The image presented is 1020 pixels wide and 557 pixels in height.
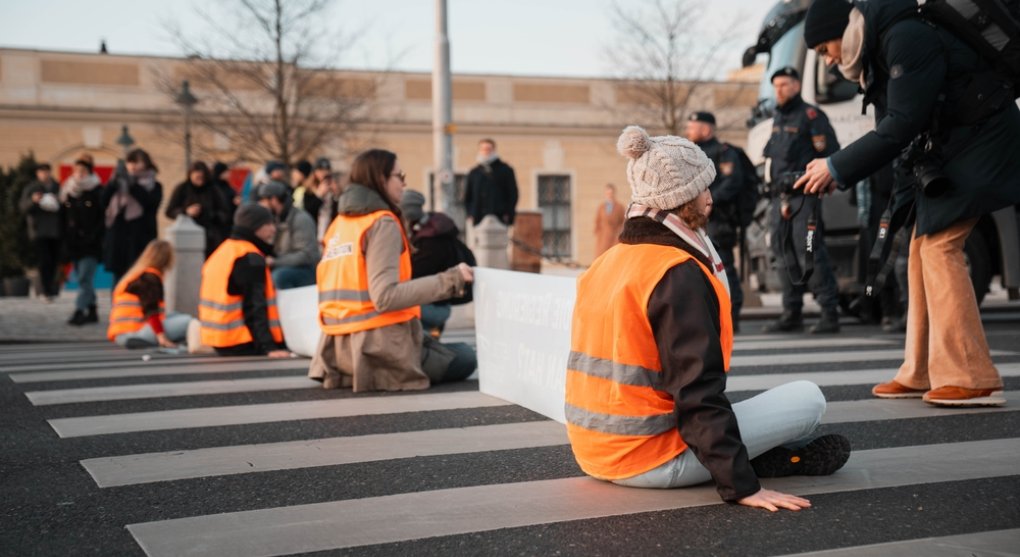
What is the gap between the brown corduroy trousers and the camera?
5398 millimetres

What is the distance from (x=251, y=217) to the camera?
351 inches

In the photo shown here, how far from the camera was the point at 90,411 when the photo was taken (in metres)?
6.17

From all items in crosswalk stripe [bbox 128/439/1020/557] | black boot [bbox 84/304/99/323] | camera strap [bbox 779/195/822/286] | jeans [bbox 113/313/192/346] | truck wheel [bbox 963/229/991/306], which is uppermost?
camera strap [bbox 779/195/822/286]

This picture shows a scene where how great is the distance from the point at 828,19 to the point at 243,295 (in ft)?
16.1

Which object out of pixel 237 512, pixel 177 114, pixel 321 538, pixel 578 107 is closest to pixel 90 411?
pixel 237 512

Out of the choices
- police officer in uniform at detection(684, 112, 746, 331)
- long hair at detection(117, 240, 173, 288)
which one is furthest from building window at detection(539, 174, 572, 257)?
long hair at detection(117, 240, 173, 288)

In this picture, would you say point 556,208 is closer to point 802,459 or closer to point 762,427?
point 802,459

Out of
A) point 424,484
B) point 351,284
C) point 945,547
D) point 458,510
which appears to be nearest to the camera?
point 945,547

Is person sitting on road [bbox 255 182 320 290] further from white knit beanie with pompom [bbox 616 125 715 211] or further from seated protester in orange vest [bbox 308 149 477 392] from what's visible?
white knit beanie with pompom [bbox 616 125 715 211]

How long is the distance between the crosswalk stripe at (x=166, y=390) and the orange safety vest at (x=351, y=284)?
567mm

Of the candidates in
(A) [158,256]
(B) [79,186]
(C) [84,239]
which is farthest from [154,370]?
(B) [79,186]

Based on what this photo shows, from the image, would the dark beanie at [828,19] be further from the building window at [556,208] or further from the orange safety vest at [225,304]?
the building window at [556,208]

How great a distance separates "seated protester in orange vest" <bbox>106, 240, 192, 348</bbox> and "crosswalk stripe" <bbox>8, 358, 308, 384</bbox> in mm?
1702

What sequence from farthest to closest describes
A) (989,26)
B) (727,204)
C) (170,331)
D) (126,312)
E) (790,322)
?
(170,331), (727,204), (126,312), (790,322), (989,26)
